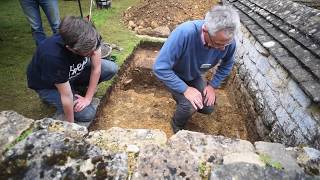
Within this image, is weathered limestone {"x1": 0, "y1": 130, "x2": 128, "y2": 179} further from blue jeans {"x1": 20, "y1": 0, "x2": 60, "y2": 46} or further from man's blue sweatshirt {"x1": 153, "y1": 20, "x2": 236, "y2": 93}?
blue jeans {"x1": 20, "y1": 0, "x2": 60, "y2": 46}

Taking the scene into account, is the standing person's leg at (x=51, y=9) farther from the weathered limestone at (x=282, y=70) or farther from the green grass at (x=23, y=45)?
the weathered limestone at (x=282, y=70)

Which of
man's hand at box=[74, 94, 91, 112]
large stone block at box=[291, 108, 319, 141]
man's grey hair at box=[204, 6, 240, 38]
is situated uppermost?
man's grey hair at box=[204, 6, 240, 38]

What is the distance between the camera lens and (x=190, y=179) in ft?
6.16

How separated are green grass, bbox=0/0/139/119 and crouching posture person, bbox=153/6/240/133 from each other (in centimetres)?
134

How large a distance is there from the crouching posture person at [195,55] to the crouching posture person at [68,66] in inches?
33.2

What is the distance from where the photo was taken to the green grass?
13.0 feet

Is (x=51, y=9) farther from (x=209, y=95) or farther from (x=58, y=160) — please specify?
(x=58, y=160)

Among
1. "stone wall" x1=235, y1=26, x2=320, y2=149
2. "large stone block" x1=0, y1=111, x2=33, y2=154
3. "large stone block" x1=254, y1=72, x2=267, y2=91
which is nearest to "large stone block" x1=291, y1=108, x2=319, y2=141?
"stone wall" x1=235, y1=26, x2=320, y2=149

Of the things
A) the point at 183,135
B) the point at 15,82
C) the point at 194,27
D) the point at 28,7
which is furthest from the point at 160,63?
the point at 28,7

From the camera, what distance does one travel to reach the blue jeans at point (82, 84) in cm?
348

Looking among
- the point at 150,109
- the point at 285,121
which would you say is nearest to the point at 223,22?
the point at 285,121

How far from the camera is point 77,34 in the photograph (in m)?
2.71

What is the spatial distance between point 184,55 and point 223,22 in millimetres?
772

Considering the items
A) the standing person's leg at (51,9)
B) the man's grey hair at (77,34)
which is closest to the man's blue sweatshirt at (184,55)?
the man's grey hair at (77,34)
